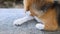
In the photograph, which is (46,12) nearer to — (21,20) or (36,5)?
(36,5)

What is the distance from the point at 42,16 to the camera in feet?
4.59

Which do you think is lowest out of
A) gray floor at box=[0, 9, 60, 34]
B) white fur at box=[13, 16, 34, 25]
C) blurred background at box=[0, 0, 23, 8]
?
gray floor at box=[0, 9, 60, 34]

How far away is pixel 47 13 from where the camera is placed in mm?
1368

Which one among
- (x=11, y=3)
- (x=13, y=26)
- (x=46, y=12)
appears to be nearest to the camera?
(x=46, y=12)

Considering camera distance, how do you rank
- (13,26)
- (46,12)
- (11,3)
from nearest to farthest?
(46,12) < (13,26) < (11,3)

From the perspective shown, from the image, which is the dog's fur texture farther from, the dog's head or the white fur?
the white fur

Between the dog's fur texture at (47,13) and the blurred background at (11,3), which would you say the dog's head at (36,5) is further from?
the blurred background at (11,3)

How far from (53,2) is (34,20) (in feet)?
1.33

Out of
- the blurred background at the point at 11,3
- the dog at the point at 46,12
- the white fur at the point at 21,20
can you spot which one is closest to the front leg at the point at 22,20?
the white fur at the point at 21,20

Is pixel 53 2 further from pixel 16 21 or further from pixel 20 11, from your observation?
pixel 20 11

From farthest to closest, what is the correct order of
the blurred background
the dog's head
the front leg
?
the blurred background < the front leg < the dog's head

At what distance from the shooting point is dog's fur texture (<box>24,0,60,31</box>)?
135 cm

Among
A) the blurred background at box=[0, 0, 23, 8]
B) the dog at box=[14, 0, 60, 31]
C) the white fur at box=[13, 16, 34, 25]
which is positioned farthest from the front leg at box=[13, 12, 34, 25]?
the blurred background at box=[0, 0, 23, 8]

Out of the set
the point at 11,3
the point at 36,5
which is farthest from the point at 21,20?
the point at 11,3
